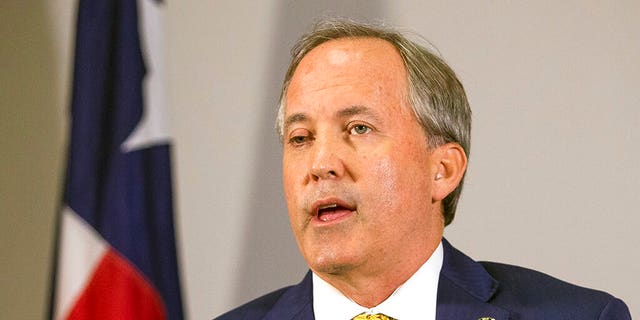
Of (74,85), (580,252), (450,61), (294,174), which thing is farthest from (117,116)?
(580,252)

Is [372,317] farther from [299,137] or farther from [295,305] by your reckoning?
[299,137]

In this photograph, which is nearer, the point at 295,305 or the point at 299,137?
the point at 299,137

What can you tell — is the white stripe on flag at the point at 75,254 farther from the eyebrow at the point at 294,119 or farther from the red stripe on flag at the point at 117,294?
the eyebrow at the point at 294,119

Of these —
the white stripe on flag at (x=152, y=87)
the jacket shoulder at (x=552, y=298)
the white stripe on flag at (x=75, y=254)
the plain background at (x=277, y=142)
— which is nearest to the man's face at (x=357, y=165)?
the jacket shoulder at (x=552, y=298)

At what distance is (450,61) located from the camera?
3.54 meters

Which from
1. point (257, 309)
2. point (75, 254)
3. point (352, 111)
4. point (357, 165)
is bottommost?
point (257, 309)

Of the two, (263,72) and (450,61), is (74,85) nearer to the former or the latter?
(263,72)

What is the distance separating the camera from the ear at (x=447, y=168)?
257cm

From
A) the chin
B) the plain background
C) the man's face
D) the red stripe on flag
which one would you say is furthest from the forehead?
the plain background

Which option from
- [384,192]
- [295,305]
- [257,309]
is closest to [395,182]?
[384,192]

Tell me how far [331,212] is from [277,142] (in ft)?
Result: 4.09

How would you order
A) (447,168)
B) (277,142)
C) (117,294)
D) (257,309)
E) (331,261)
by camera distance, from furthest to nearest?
1. (277,142)
2. (117,294)
3. (257,309)
4. (447,168)
5. (331,261)

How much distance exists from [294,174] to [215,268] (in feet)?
4.06

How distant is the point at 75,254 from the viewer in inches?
113
